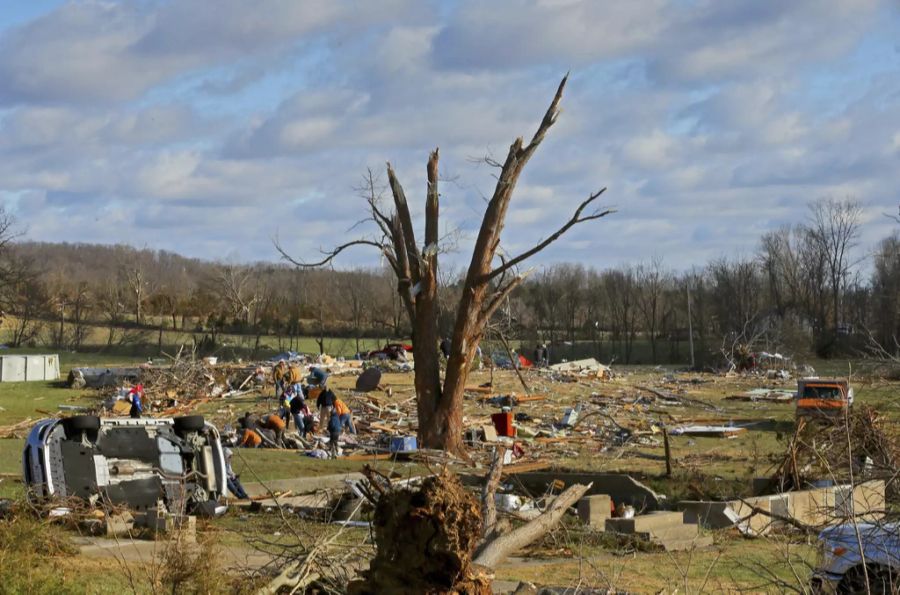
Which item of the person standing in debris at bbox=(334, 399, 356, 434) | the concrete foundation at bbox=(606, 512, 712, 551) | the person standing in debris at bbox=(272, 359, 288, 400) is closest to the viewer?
the concrete foundation at bbox=(606, 512, 712, 551)

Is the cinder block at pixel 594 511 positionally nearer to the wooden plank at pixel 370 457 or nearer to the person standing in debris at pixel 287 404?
the wooden plank at pixel 370 457

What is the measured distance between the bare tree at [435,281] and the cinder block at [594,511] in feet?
25.3

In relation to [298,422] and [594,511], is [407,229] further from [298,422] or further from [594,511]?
[594,511]

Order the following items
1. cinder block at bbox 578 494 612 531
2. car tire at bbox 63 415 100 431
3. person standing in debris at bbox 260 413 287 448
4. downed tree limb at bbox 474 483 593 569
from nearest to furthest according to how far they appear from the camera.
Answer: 1. downed tree limb at bbox 474 483 593 569
2. car tire at bbox 63 415 100 431
3. cinder block at bbox 578 494 612 531
4. person standing in debris at bbox 260 413 287 448

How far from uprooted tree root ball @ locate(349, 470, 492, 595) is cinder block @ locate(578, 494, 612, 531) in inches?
355

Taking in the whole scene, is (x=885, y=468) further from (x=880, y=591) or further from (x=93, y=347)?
(x=93, y=347)

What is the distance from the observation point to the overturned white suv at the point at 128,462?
13789mm

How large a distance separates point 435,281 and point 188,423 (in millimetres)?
10135

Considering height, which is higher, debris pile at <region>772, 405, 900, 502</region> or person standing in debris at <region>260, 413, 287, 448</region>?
debris pile at <region>772, 405, 900, 502</region>

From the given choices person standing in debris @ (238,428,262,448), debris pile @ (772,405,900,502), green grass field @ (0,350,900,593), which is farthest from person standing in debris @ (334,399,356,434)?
debris pile @ (772,405,900,502)

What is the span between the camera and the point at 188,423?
1486cm

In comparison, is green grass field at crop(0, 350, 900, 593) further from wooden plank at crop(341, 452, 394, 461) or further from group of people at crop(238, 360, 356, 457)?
group of people at crop(238, 360, 356, 457)

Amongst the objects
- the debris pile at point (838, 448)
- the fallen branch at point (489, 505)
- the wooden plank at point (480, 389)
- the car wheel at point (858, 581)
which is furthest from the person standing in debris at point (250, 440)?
the car wheel at point (858, 581)

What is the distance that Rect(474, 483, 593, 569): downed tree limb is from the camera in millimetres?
9633
